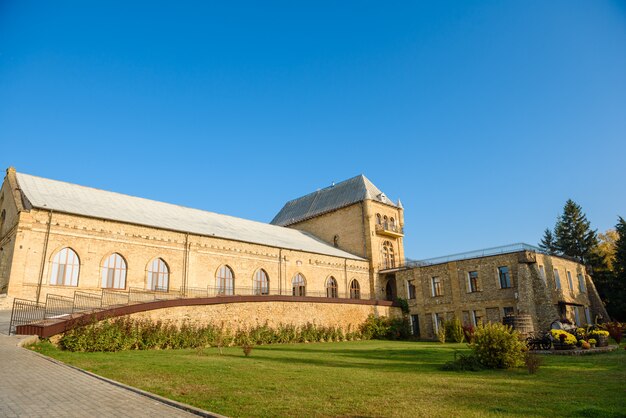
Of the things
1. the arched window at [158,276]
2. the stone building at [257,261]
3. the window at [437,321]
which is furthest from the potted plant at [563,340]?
the arched window at [158,276]

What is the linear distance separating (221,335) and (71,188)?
15.0 metres

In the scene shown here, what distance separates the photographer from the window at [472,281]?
3300cm

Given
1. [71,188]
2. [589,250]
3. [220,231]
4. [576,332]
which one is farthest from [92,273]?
[589,250]

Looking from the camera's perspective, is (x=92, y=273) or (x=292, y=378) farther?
(x=92, y=273)

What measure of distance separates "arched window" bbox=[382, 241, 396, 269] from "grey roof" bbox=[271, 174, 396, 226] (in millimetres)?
4345

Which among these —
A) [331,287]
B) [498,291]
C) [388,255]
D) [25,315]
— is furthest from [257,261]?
[498,291]

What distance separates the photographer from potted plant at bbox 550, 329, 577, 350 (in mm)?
17308

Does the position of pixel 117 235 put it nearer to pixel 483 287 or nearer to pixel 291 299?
pixel 291 299

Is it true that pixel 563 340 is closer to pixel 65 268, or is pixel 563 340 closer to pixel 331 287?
pixel 331 287

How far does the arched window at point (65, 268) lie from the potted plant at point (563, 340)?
23466mm

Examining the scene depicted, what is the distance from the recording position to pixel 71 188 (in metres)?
28.2

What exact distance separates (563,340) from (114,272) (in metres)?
22.9

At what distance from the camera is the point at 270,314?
2548 cm

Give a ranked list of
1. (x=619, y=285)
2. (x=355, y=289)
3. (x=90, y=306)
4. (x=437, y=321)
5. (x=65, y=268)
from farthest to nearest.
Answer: (x=619, y=285) → (x=355, y=289) → (x=437, y=321) → (x=65, y=268) → (x=90, y=306)
